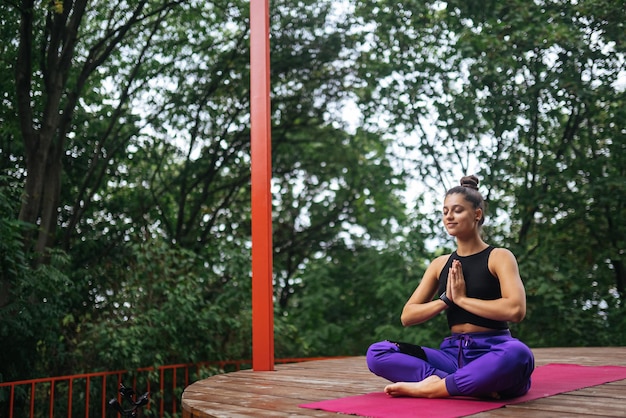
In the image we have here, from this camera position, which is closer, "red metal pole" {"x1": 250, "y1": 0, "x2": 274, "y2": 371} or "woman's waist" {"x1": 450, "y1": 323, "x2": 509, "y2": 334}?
"woman's waist" {"x1": 450, "y1": 323, "x2": 509, "y2": 334}

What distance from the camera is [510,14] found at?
631 centimetres

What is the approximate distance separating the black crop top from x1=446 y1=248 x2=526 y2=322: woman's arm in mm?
26

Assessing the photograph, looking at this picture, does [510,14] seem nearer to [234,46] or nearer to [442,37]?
[442,37]

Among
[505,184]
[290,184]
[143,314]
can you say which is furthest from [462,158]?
[143,314]

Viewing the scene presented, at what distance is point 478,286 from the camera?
7.57 ft

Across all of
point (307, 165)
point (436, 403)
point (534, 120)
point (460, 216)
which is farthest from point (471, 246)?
point (307, 165)

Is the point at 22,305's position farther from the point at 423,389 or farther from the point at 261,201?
the point at 423,389

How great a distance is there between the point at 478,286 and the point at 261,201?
1.49 m

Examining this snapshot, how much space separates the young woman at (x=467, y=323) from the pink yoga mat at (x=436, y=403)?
5 centimetres

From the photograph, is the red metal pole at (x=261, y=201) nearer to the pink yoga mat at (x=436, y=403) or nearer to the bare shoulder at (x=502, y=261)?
the pink yoga mat at (x=436, y=403)

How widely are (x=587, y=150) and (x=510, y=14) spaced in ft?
5.03

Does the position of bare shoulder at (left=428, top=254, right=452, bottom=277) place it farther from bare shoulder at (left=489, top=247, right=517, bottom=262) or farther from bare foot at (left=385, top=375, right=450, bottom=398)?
bare foot at (left=385, top=375, right=450, bottom=398)

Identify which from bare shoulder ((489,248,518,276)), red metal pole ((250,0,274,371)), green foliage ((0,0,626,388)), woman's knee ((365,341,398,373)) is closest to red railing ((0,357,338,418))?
green foliage ((0,0,626,388))

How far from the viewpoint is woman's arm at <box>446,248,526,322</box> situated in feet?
7.20
